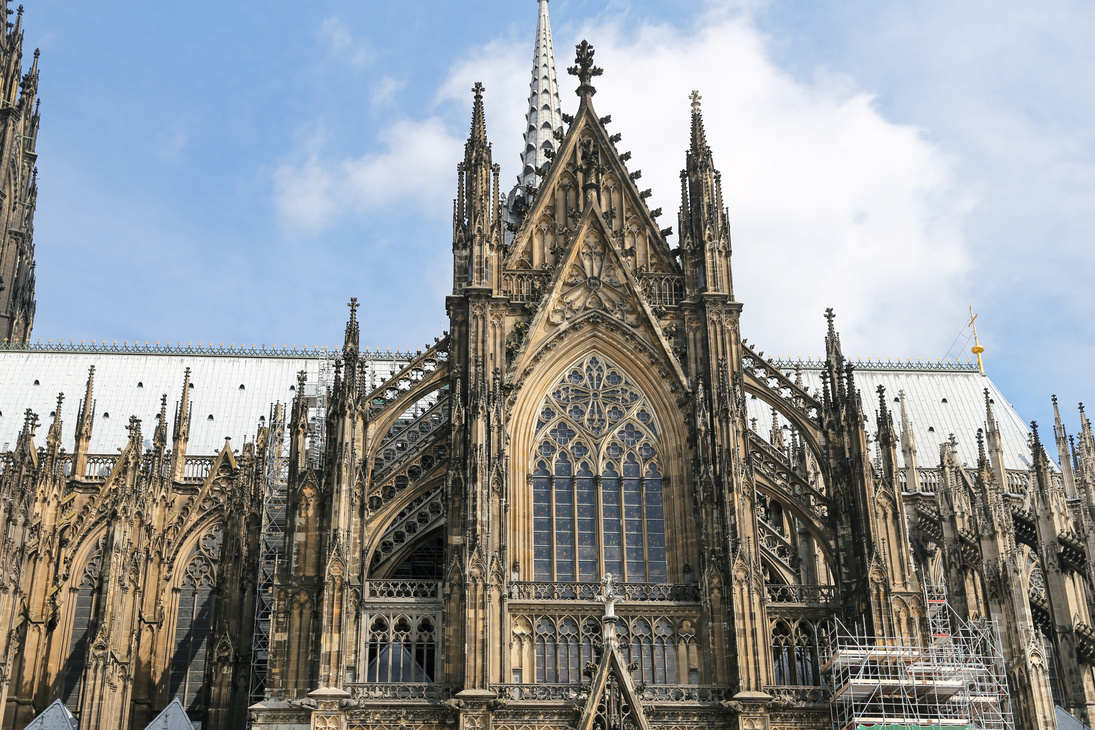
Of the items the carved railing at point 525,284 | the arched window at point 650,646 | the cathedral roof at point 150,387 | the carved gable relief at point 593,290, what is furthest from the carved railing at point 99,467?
the arched window at point 650,646

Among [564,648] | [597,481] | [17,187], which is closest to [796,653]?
[564,648]

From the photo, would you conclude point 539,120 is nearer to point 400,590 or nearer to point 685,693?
point 400,590

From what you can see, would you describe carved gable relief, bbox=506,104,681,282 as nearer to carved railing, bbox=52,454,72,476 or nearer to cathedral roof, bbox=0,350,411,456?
carved railing, bbox=52,454,72,476

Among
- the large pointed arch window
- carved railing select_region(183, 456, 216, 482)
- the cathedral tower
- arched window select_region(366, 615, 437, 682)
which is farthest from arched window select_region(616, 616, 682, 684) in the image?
the cathedral tower

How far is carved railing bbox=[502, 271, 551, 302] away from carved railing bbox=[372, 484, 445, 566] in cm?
628

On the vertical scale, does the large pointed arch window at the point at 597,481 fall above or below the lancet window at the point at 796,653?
above

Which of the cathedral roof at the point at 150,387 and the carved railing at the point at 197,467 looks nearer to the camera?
the carved railing at the point at 197,467

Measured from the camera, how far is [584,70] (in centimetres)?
3994

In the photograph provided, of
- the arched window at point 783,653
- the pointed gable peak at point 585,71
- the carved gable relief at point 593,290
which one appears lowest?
the arched window at point 783,653

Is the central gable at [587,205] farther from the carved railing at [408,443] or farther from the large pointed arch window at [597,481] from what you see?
the carved railing at [408,443]

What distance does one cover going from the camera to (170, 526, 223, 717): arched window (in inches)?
1650

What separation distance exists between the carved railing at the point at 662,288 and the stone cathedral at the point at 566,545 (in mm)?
68

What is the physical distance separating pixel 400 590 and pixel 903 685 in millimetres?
12767

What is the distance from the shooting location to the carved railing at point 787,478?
3412 cm
